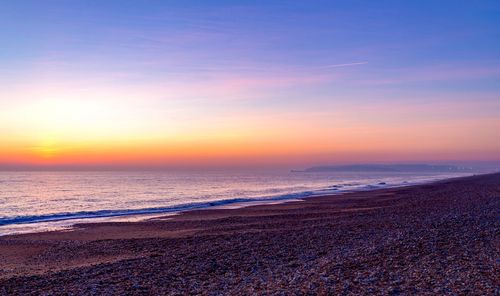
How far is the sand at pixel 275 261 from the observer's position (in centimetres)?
988

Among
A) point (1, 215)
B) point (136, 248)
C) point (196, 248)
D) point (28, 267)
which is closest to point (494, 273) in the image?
point (196, 248)

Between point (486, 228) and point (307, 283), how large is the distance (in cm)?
921

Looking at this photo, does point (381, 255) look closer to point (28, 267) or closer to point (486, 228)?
point (486, 228)

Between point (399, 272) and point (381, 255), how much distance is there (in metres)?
2.09

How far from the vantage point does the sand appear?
988cm

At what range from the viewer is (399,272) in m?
10.5

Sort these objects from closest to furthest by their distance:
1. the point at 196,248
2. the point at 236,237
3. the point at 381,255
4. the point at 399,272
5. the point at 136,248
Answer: the point at 399,272
the point at 381,255
the point at 196,248
the point at 136,248
the point at 236,237

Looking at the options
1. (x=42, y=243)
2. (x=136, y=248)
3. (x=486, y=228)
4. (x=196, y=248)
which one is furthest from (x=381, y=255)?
(x=42, y=243)

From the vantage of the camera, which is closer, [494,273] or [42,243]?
[494,273]

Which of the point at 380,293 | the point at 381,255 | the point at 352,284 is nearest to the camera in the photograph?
the point at 380,293

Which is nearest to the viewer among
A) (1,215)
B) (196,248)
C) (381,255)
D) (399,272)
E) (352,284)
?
(352,284)

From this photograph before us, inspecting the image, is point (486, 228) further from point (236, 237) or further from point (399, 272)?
point (236, 237)

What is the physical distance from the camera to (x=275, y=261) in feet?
43.9

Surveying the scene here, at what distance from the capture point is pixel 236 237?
19125 mm
